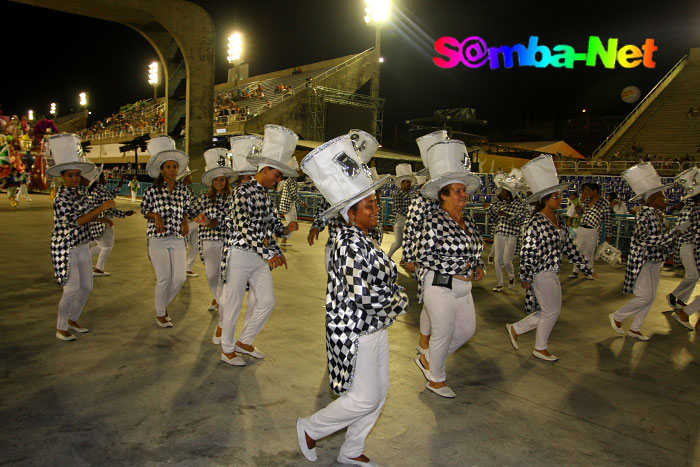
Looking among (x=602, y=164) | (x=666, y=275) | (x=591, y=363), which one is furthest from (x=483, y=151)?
(x=591, y=363)

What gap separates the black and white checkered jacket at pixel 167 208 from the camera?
5547 millimetres

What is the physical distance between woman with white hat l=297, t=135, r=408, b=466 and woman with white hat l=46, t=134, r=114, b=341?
308cm

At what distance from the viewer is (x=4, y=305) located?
648 centimetres

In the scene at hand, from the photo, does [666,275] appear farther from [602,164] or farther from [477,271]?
[602,164]

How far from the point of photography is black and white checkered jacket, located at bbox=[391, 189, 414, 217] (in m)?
11.0

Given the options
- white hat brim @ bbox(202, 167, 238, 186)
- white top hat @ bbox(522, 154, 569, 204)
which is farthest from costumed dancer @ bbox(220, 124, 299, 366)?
white top hat @ bbox(522, 154, 569, 204)

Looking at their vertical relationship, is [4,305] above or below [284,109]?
below

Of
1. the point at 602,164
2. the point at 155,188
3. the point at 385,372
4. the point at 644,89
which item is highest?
the point at 644,89

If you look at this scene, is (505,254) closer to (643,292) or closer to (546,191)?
(643,292)

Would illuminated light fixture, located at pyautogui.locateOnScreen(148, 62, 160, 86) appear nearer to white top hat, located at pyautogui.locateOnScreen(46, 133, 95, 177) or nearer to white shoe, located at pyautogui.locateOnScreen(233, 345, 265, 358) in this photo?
white top hat, located at pyautogui.locateOnScreen(46, 133, 95, 177)

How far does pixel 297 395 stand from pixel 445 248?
5.51 ft

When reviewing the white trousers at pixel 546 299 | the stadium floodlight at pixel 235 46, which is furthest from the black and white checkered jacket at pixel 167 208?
the stadium floodlight at pixel 235 46

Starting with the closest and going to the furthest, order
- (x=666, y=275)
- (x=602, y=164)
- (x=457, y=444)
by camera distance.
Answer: (x=457, y=444)
(x=666, y=275)
(x=602, y=164)

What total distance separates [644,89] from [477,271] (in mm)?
42491
